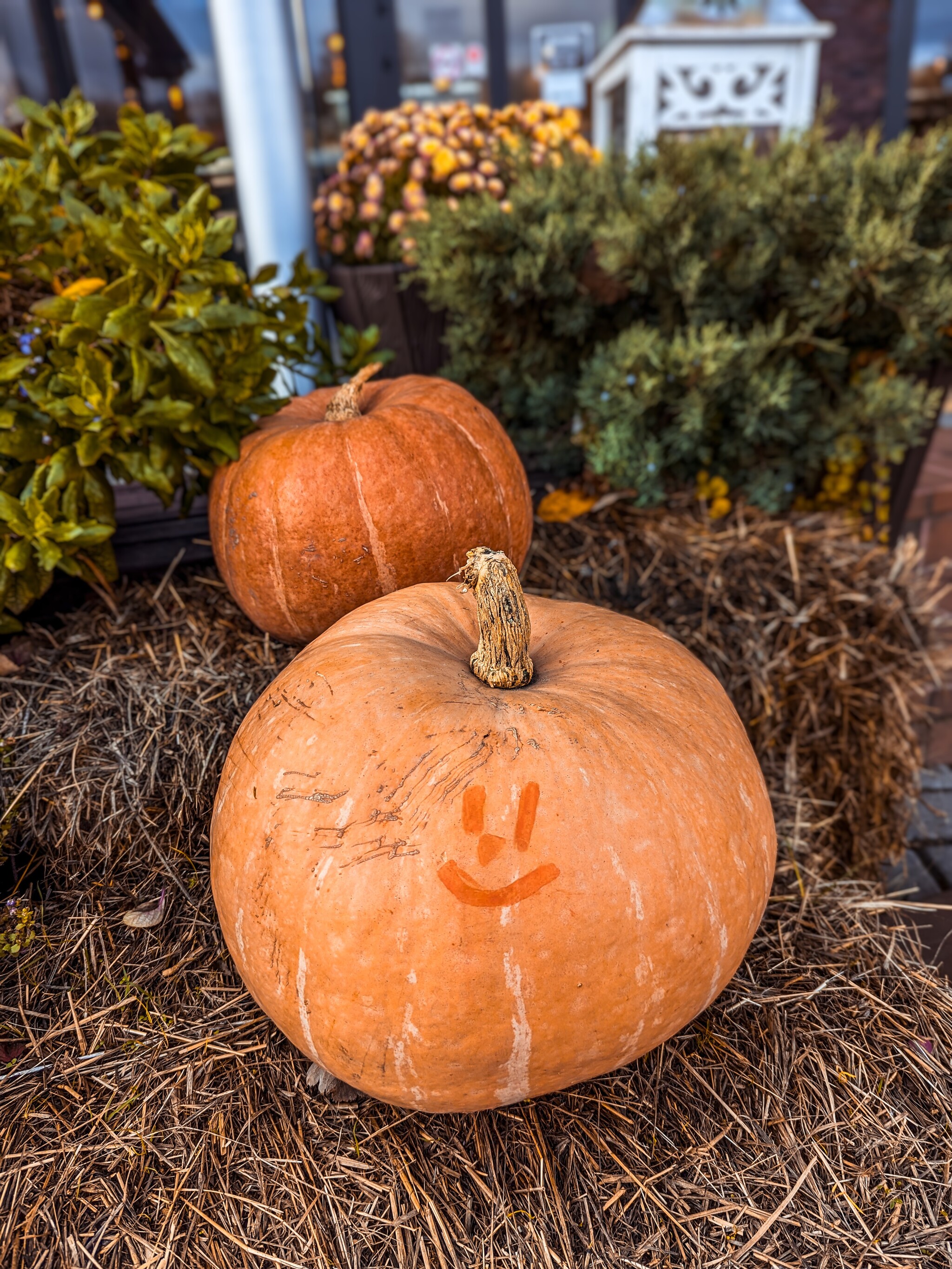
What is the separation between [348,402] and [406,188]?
5.55 ft

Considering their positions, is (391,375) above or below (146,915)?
above

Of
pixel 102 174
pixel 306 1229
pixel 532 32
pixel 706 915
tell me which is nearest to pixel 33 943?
pixel 306 1229

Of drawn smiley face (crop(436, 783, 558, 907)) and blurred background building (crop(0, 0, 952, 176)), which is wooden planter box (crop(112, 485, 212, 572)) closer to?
drawn smiley face (crop(436, 783, 558, 907))

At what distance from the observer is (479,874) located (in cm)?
99

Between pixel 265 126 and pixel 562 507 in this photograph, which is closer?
pixel 562 507

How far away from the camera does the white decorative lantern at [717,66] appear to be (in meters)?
3.79

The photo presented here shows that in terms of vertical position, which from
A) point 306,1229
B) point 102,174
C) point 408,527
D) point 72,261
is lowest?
point 306,1229

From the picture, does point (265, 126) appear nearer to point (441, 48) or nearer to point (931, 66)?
point (441, 48)

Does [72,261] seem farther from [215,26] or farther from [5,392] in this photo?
[215,26]

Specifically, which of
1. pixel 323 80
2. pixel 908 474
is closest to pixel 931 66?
pixel 323 80

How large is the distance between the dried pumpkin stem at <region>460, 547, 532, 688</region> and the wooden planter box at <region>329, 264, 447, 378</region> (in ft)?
5.61

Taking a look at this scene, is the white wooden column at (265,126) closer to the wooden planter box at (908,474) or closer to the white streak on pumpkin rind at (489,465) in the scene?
the white streak on pumpkin rind at (489,465)

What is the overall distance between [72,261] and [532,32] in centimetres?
441

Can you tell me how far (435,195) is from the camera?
2920 millimetres
